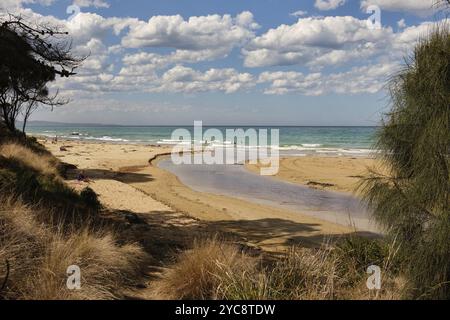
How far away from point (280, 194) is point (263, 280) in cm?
1581

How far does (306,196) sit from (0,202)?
1530 cm

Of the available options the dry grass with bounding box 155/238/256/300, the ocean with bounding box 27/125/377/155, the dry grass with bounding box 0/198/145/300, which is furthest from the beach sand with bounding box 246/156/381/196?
the dry grass with bounding box 0/198/145/300

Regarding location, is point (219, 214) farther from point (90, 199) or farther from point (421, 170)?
point (421, 170)

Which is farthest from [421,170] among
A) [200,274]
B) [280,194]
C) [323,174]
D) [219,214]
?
[323,174]

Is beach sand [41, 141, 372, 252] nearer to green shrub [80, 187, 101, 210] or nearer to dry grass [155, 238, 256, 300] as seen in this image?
green shrub [80, 187, 101, 210]

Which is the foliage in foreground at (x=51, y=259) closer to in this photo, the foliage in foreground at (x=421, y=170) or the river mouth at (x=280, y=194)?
the foliage in foreground at (x=421, y=170)

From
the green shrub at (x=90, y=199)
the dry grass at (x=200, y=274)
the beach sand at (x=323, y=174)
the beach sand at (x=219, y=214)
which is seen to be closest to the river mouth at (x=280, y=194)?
the beach sand at (x=219, y=214)

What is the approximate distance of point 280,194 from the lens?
68.3 feet

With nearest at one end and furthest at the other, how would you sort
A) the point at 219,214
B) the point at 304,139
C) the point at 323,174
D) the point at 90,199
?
1. the point at 90,199
2. the point at 219,214
3. the point at 323,174
4. the point at 304,139

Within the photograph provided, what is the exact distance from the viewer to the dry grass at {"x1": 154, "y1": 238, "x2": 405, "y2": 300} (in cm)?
499

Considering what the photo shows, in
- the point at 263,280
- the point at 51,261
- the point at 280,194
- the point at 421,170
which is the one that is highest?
the point at 421,170

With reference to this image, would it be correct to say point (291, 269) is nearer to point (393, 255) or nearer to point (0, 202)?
point (393, 255)

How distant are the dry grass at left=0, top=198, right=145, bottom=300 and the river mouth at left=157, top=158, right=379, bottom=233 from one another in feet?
26.4
